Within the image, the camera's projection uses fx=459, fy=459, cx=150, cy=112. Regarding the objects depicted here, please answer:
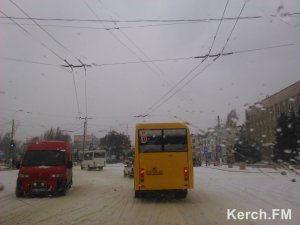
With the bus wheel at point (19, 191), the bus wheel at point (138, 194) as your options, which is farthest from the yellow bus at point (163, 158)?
the bus wheel at point (19, 191)

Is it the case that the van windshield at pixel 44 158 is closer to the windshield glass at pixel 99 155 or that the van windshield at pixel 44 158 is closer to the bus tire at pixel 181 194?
the bus tire at pixel 181 194

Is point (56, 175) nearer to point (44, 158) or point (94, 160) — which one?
point (44, 158)

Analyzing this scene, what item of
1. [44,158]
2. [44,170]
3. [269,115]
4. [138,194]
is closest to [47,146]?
[44,158]

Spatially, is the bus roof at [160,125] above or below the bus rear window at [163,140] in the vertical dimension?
above

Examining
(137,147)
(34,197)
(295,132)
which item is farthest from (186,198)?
(295,132)

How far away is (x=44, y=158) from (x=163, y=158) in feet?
20.4

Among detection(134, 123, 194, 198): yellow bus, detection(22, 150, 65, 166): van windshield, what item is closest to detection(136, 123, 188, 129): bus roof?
detection(134, 123, 194, 198): yellow bus

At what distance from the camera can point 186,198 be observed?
18250 mm

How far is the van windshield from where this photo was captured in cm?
2053

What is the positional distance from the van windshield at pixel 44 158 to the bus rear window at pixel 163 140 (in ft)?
15.8

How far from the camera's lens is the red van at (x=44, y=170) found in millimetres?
19516

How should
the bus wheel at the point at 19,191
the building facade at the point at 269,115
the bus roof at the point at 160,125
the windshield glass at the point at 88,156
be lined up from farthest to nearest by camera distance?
the windshield glass at the point at 88,156 < the building facade at the point at 269,115 < the bus wheel at the point at 19,191 < the bus roof at the point at 160,125

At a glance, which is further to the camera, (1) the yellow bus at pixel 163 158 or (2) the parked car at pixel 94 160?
(2) the parked car at pixel 94 160

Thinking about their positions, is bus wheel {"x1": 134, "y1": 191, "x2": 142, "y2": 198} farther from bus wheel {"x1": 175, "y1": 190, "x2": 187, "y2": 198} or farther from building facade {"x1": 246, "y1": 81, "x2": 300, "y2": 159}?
building facade {"x1": 246, "y1": 81, "x2": 300, "y2": 159}
